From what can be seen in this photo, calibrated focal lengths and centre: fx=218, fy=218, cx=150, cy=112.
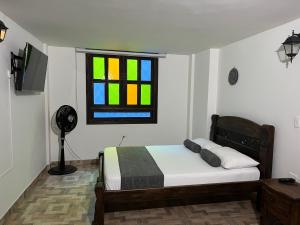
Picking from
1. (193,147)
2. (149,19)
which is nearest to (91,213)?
(193,147)

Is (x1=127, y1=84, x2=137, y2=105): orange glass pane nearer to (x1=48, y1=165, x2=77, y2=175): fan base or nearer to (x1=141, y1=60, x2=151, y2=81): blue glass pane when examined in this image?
(x1=141, y1=60, x2=151, y2=81): blue glass pane

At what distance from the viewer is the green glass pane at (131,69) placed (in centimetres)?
462

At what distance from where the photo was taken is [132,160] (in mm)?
2971

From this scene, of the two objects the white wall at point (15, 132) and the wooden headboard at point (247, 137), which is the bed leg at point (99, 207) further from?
the wooden headboard at point (247, 137)

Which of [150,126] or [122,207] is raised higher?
[150,126]

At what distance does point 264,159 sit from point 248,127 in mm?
490

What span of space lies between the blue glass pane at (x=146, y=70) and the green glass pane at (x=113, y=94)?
61 cm

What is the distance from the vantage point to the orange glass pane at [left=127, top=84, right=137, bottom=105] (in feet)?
15.3

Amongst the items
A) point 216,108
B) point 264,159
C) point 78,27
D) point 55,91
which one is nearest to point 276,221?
point 264,159

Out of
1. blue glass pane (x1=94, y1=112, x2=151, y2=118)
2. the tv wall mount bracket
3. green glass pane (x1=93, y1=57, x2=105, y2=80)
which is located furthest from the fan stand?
the tv wall mount bracket

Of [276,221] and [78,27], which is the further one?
[78,27]

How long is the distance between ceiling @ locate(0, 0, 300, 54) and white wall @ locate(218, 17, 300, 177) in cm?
19

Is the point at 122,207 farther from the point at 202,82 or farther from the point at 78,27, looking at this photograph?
the point at 202,82

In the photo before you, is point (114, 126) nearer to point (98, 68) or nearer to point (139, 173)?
point (98, 68)
